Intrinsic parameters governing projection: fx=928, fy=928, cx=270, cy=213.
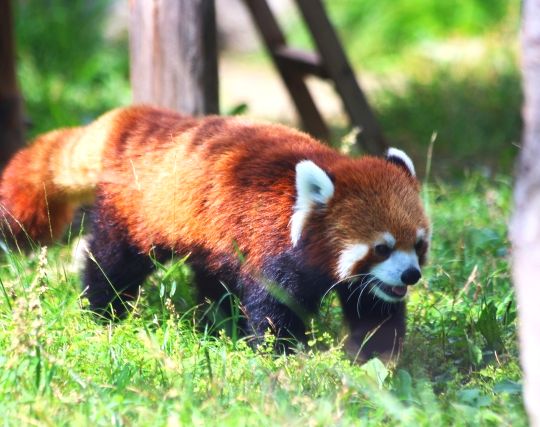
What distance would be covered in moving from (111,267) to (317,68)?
2.61 meters

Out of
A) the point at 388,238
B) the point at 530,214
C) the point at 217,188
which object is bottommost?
the point at 388,238

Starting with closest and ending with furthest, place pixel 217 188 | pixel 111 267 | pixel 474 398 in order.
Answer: pixel 474 398
pixel 217 188
pixel 111 267

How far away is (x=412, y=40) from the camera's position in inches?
354

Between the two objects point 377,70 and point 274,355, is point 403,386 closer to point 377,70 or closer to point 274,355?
point 274,355

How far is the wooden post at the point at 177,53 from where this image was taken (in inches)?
172

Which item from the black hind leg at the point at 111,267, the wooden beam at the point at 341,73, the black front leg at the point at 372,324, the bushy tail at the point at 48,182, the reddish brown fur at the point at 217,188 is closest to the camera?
the reddish brown fur at the point at 217,188

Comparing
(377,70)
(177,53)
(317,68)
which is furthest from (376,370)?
(377,70)

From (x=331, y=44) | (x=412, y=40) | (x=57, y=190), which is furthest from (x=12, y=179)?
(x=412, y=40)

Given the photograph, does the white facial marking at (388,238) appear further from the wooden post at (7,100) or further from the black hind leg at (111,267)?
the wooden post at (7,100)

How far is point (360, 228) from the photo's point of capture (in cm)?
321

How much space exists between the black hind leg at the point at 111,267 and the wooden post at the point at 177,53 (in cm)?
100

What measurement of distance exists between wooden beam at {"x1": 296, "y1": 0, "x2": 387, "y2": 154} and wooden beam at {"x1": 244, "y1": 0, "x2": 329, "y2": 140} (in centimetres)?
36

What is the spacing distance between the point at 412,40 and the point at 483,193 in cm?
392

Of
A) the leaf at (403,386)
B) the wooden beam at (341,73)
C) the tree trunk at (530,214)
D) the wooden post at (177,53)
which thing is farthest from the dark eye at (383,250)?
the wooden beam at (341,73)
